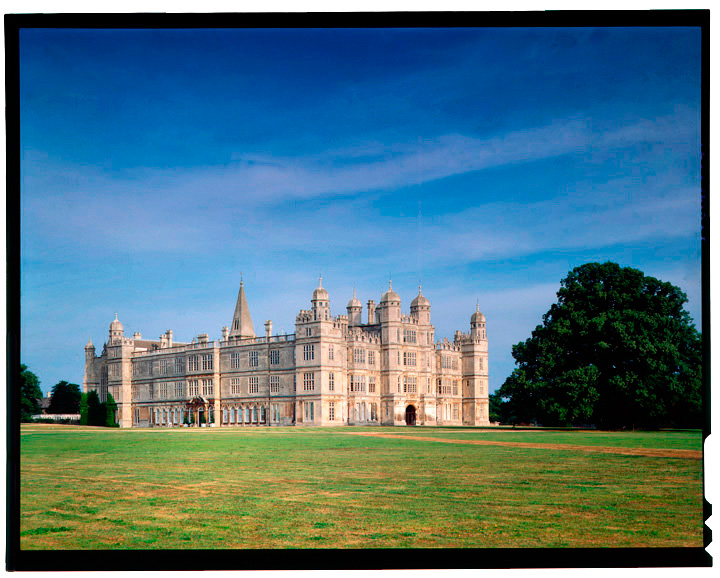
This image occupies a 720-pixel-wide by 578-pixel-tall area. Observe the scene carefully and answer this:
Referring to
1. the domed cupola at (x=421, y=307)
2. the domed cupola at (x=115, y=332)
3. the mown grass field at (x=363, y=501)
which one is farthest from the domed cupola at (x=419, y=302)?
the mown grass field at (x=363, y=501)

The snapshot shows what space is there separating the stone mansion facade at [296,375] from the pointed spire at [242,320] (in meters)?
0.07

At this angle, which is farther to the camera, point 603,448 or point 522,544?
point 603,448

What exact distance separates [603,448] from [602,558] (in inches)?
479

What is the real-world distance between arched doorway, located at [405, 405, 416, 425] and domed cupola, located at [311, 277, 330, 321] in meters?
9.07

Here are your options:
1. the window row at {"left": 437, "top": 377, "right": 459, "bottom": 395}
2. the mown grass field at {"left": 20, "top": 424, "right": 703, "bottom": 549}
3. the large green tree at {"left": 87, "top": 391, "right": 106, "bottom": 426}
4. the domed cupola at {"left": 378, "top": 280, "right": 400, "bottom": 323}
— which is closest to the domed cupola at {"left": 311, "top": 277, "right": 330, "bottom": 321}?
the domed cupola at {"left": 378, "top": 280, "right": 400, "bottom": 323}

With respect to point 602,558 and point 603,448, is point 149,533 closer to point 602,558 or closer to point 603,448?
point 602,558

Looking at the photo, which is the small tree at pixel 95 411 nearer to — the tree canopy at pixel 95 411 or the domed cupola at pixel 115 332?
the tree canopy at pixel 95 411

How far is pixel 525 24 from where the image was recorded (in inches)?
354

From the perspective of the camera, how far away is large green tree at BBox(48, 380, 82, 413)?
42950 mm

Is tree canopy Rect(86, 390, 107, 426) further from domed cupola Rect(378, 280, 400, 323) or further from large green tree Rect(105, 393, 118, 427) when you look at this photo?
domed cupola Rect(378, 280, 400, 323)

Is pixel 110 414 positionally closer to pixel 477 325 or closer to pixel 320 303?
pixel 320 303

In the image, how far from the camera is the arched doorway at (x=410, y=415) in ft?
189

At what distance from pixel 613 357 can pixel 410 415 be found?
2798 cm

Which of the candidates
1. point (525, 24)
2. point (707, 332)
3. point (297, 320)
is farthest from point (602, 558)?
point (297, 320)
